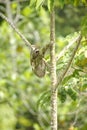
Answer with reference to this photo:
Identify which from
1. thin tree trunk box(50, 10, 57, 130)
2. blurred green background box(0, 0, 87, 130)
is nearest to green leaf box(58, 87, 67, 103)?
thin tree trunk box(50, 10, 57, 130)

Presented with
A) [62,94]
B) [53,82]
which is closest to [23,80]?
[62,94]

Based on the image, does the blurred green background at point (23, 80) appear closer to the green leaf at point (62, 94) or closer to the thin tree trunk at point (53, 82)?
the green leaf at point (62, 94)

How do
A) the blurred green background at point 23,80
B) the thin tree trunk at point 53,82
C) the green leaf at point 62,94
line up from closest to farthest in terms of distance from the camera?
1. the thin tree trunk at point 53,82
2. the green leaf at point 62,94
3. the blurred green background at point 23,80

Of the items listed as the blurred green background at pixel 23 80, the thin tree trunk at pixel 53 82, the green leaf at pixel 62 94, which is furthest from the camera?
the blurred green background at pixel 23 80

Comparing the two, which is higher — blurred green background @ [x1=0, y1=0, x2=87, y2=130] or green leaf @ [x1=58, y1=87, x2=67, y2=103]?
green leaf @ [x1=58, y1=87, x2=67, y2=103]

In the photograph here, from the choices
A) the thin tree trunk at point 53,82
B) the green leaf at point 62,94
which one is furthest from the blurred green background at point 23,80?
the thin tree trunk at point 53,82

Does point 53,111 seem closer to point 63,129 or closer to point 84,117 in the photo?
point 63,129

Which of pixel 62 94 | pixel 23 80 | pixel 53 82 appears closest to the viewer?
pixel 53 82

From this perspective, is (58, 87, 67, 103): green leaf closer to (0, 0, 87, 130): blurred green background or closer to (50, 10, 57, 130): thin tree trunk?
(50, 10, 57, 130): thin tree trunk

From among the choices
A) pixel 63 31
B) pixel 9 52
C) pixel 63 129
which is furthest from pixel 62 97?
pixel 63 31

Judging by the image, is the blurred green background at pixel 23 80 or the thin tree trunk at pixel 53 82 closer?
the thin tree trunk at pixel 53 82

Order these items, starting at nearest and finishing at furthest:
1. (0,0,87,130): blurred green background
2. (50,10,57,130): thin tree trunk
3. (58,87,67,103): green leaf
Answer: (50,10,57,130): thin tree trunk, (58,87,67,103): green leaf, (0,0,87,130): blurred green background

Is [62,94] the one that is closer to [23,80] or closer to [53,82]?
[53,82]
